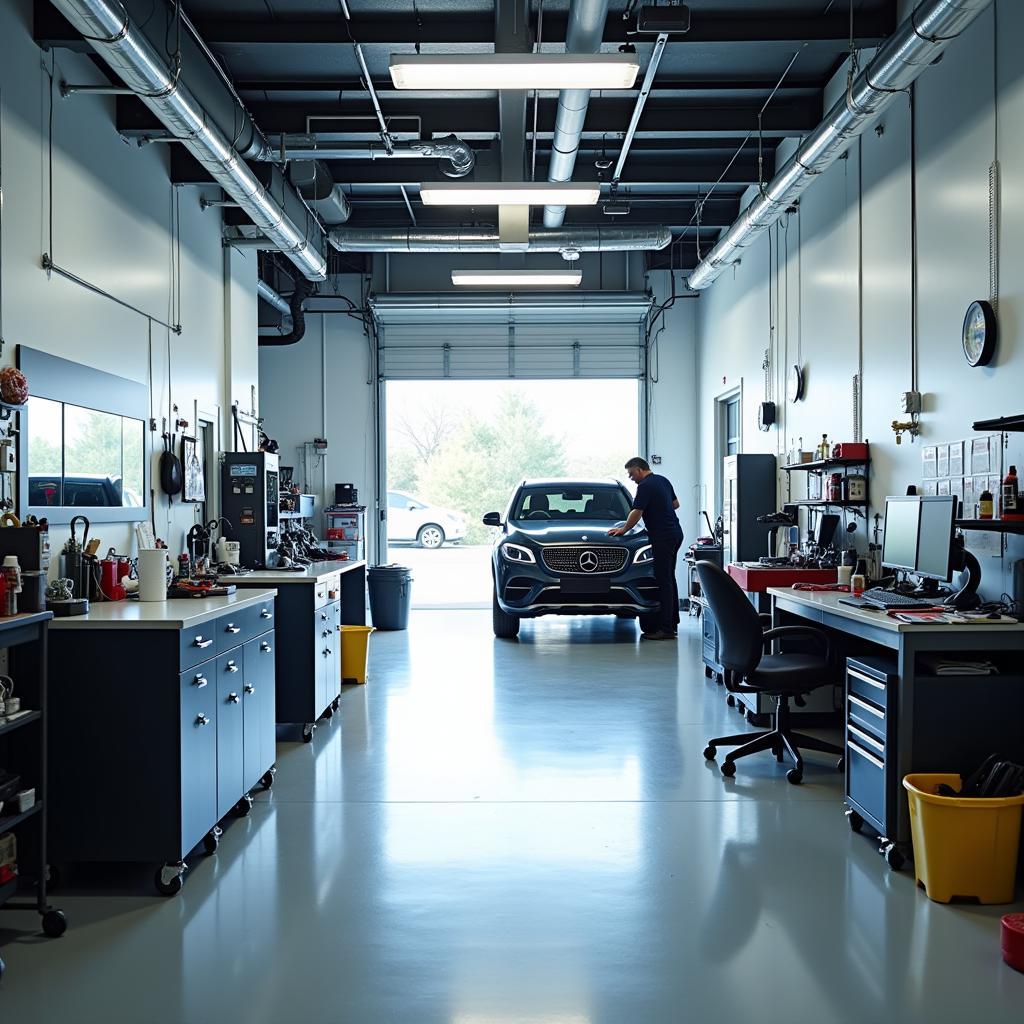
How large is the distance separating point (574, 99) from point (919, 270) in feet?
7.85

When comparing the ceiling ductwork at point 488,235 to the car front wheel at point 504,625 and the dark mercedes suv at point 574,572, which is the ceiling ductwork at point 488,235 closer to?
the dark mercedes suv at point 574,572

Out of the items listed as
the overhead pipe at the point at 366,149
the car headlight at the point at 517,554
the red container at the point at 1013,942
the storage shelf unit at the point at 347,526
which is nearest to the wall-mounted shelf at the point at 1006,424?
the red container at the point at 1013,942

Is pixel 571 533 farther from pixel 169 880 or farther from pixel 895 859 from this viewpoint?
pixel 169 880

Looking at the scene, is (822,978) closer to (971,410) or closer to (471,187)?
(971,410)

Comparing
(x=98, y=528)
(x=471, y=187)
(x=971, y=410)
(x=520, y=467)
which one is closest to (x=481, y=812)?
(x=98, y=528)

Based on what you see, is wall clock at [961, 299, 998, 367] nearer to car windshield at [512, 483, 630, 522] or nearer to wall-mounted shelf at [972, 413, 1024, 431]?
wall-mounted shelf at [972, 413, 1024, 431]

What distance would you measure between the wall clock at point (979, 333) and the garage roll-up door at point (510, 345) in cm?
724

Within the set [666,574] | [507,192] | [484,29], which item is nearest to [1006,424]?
[507,192]

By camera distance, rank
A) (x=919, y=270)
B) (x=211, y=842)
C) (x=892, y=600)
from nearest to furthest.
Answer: (x=211, y=842) → (x=892, y=600) → (x=919, y=270)

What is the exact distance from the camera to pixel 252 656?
14.0 feet

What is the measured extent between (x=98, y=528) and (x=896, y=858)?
13.4 feet

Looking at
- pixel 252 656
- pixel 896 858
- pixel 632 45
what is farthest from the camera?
pixel 632 45

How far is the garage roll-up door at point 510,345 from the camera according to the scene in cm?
1175

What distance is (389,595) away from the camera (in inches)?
392
